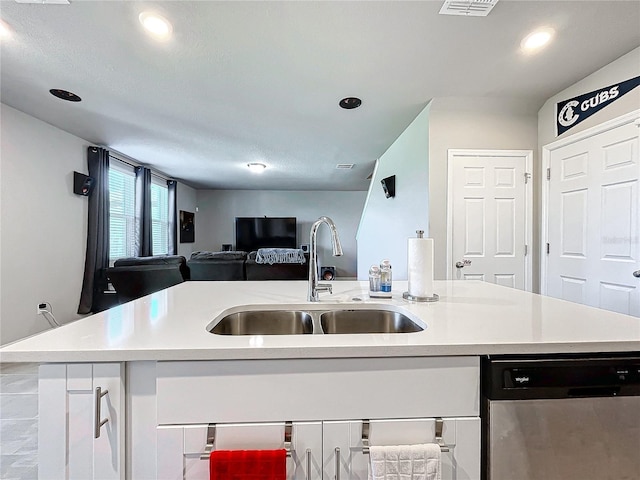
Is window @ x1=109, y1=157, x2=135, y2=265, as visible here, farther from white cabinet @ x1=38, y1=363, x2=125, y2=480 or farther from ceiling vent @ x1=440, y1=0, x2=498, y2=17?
ceiling vent @ x1=440, y1=0, x2=498, y2=17

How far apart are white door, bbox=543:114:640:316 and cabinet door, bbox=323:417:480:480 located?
2.23 m

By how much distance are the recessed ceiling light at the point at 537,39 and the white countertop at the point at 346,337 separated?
1.79 m

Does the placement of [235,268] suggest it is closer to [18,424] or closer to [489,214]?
[18,424]

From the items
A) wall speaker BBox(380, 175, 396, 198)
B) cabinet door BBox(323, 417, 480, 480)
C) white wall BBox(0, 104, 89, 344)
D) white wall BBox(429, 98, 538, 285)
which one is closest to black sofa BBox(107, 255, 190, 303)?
white wall BBox(0, 104, 89, 344)

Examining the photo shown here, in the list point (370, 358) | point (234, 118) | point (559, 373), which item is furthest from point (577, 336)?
point (234, 118)

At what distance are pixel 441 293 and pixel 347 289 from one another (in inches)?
18.2

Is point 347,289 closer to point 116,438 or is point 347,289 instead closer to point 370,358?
point 370,358

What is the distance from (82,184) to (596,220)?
5.52 metres

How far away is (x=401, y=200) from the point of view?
3832mm

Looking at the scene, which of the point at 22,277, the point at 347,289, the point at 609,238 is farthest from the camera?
the point at 22,277

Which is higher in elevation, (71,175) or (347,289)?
(71,175)

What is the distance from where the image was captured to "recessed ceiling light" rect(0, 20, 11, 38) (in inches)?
74.4

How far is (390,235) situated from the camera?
427cm

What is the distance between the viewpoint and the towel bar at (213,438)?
0.77 m
